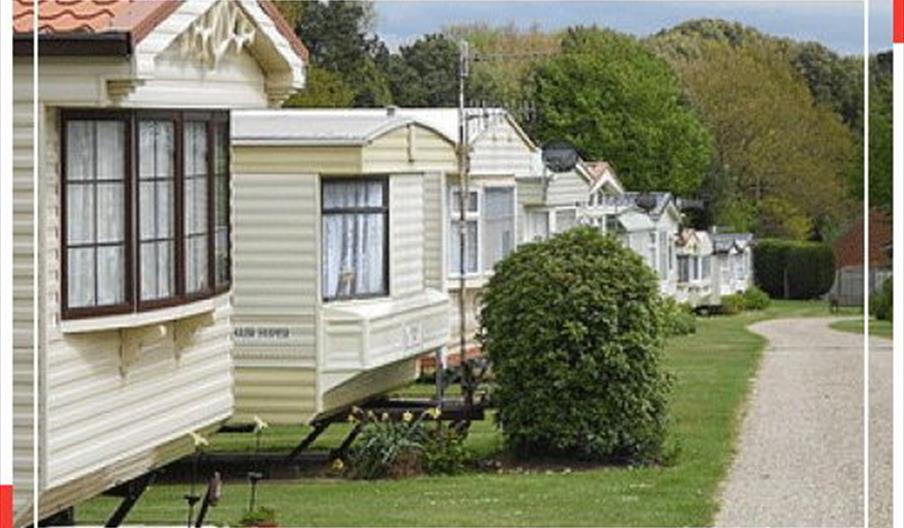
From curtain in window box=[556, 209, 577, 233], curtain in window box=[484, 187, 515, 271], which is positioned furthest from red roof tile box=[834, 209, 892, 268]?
curtain in window box=[556, 209, 577, 233]

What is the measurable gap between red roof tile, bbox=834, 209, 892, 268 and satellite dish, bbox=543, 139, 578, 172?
9.86 ft

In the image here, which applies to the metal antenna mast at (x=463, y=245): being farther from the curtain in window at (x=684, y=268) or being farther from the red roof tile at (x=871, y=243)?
the red roof tile at (x=871, y=243)

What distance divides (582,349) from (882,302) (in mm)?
5445

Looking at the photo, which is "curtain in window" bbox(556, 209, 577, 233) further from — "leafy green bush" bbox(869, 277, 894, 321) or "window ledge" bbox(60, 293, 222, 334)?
"leafy green bush" bbox(869, 277, 894, 321)

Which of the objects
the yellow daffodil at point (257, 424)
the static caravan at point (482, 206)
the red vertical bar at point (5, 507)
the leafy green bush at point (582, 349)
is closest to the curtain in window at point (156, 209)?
the red vertical bar at point (5, 507)

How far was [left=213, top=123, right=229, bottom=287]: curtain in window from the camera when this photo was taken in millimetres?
6875

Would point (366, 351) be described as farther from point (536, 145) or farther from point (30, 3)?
point (30, 3)

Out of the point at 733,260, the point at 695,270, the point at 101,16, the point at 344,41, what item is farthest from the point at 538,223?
the point at 101,16

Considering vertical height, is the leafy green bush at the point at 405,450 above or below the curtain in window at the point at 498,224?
below

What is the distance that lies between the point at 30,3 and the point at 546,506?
12.2ft

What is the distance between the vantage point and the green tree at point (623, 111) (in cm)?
770

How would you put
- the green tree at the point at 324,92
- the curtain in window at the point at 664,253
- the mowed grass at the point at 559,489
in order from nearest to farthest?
1. the mowed grass at the point at 559,489
2. the green tree at the point at 324,92
3. the curtain in window at the point at 664,253

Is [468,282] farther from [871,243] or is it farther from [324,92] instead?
[871,243]

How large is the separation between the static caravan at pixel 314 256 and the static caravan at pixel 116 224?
3166 millimetres
